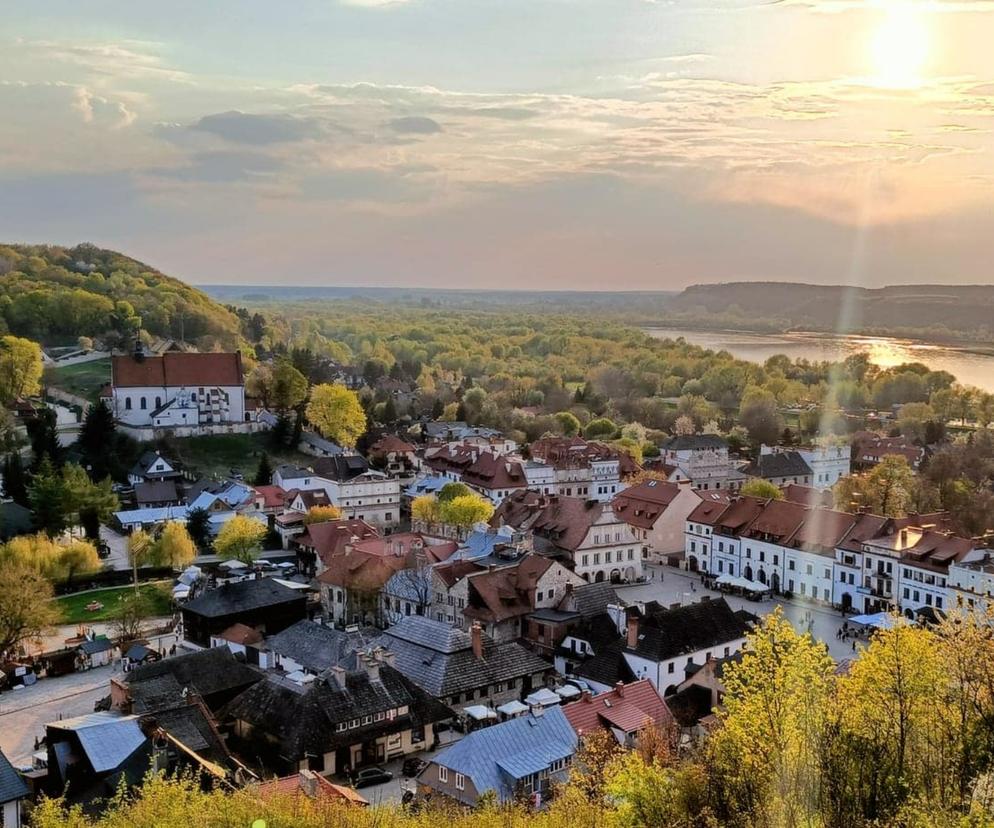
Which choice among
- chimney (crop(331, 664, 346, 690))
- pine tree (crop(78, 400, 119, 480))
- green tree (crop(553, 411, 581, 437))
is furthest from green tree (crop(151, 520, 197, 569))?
green tree (crop(553, 411, 581, 437))

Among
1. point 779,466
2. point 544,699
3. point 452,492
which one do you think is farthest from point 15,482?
point 779,466

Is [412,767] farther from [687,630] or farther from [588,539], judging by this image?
[588,539]

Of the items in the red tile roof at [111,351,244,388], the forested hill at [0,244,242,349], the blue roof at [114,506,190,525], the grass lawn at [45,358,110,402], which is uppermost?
the forested hill at [0,244,242,349]

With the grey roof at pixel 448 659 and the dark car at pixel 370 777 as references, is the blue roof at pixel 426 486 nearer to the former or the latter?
→ the grey roof at pixel 448 659

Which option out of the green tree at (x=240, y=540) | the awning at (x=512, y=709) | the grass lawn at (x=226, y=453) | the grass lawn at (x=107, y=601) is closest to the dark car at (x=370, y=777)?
the awning at (x=512, y=709)

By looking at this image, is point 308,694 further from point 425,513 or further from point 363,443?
point 363,443

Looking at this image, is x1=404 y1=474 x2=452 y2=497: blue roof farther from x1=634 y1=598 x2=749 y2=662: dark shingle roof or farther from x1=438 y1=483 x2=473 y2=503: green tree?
x1=634 y1=598 x2=749 y2=662: dark shingle roof
